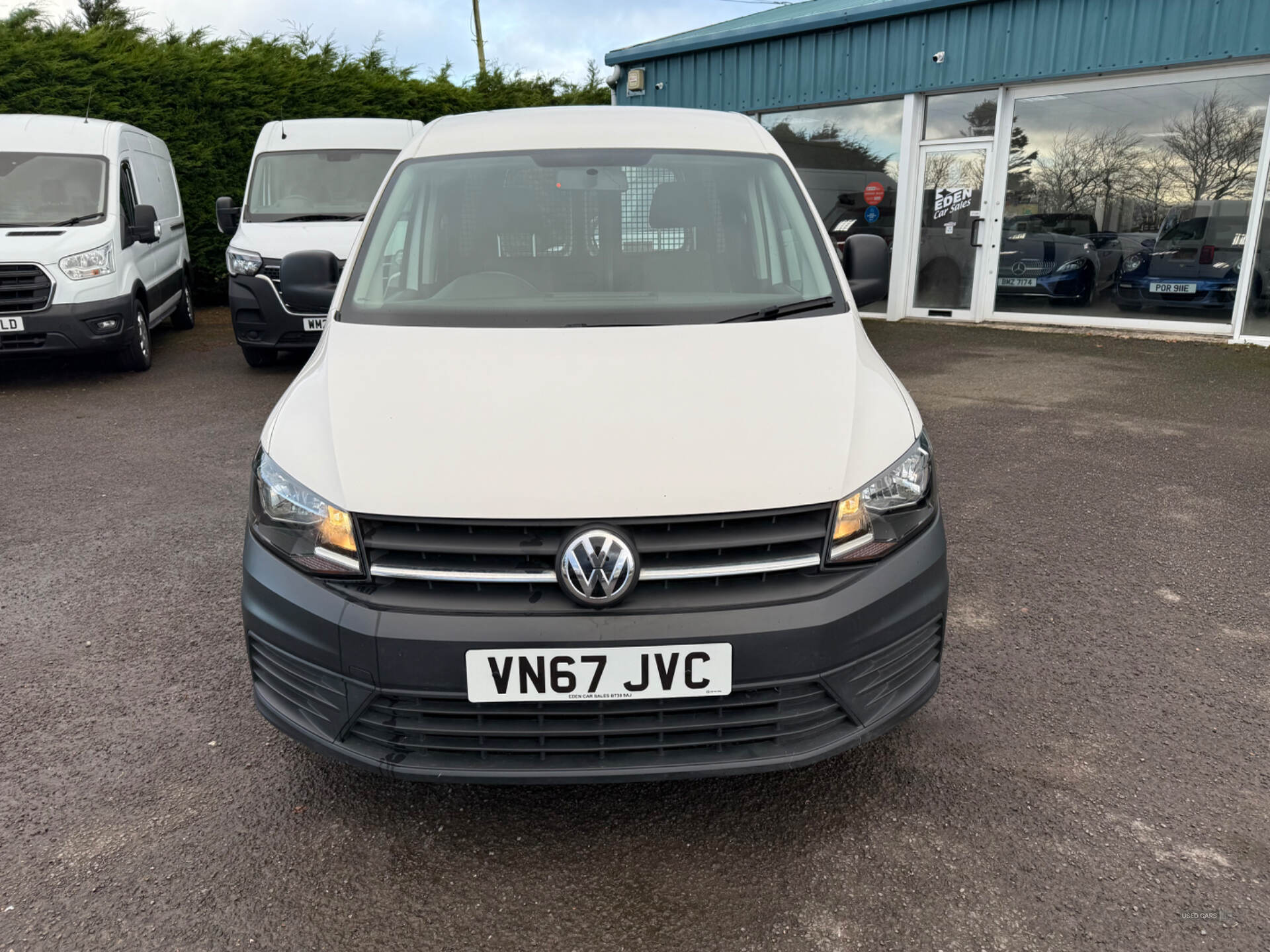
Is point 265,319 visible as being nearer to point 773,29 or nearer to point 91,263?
point 91,263

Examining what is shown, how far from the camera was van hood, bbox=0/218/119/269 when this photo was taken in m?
7.50

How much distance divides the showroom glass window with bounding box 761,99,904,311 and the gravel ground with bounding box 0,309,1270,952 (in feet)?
28.7

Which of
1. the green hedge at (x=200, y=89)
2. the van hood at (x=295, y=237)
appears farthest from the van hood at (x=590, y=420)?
the green hedge at (x=200, y=89)

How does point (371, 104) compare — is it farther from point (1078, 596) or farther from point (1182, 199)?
point (1078, 596)

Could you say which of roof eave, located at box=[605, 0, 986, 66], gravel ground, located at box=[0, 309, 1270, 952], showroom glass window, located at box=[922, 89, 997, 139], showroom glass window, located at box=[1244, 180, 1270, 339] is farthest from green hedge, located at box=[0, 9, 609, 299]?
showroom glass window, located at box=[1244, 180, 1270, 339]

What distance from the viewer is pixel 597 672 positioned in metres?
2.06

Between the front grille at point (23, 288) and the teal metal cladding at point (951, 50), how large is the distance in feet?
29.6

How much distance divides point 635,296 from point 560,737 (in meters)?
1.47

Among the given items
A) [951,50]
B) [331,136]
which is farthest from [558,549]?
[951,50]

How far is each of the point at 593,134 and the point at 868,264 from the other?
3.68ft

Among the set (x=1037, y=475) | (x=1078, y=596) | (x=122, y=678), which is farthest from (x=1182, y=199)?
(x=122, y=678)

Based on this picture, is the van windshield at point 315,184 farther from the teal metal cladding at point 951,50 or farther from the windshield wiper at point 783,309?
the windshield wiper at point 783,309

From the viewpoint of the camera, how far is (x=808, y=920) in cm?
211

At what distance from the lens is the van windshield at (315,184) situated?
344 inches
